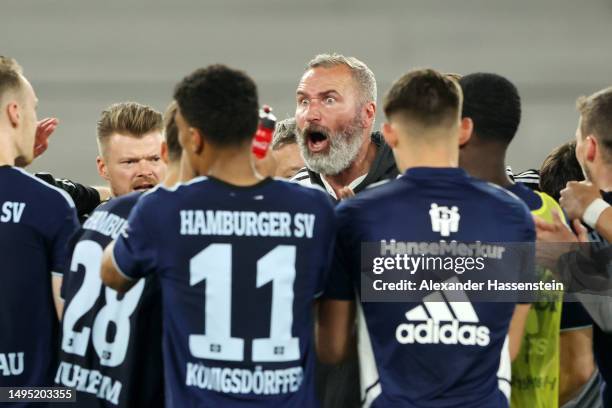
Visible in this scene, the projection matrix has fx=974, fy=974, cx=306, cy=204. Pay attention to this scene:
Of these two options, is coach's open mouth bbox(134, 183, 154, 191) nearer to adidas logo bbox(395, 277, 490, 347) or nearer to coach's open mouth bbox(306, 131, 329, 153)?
coach's open mouth bbox(306, 131, 329, 153)

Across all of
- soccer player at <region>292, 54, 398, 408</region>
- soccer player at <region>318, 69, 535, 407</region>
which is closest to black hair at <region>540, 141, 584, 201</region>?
soccer player at <region>292, 54, 398, 408</region>

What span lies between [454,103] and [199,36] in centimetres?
712

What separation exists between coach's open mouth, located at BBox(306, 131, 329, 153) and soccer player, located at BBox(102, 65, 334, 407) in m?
1.59

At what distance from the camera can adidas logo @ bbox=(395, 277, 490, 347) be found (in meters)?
2.61

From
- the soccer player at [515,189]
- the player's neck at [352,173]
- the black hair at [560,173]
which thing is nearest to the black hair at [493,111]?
the soccer player at [515,189]

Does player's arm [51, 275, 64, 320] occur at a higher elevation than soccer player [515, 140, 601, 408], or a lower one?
higher

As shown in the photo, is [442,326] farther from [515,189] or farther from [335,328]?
[515,189]

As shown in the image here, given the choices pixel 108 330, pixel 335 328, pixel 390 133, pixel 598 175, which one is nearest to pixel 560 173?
pixel 598 175

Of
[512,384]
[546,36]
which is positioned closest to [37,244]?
[512,384]

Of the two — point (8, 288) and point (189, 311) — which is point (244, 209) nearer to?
point (189, 311)

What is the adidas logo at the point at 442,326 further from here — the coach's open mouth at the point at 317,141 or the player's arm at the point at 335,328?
the coach's open mouth at the point at 317,141

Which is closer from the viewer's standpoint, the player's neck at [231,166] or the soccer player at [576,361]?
the player's neck at [231,166]

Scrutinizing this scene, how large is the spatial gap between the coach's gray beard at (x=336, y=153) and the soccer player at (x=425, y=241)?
142 cm

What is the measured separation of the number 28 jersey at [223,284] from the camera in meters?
2.53
